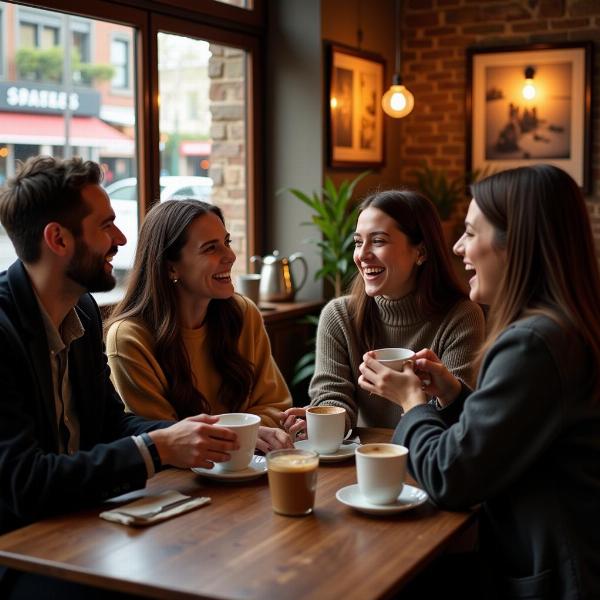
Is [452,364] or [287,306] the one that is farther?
[287,306]

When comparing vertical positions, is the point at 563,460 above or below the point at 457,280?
below

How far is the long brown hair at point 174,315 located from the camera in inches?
98.8

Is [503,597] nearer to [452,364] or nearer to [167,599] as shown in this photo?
[167,599]

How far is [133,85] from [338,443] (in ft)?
8.19

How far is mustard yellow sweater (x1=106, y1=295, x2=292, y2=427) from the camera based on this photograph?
2.42 m

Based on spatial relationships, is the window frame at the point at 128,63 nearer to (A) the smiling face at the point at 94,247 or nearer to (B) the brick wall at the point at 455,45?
(A) the smiling face at the point at 94,247

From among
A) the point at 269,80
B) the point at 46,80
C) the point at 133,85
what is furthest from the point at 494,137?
the point at 46,80

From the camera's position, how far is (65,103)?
12.2 ft

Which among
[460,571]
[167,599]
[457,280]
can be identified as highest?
[457,280]

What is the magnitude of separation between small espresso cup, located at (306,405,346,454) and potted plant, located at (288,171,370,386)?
8.11ft

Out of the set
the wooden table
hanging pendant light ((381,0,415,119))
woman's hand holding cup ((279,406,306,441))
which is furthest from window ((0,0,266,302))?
the wooden table

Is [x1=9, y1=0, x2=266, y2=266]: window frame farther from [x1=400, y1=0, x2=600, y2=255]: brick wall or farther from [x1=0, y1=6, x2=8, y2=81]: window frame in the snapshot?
[x1=400, y1=0, x2=600, y2=255]: brick wall

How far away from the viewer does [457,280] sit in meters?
2.83

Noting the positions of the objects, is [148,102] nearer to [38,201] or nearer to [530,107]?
[38,201]
